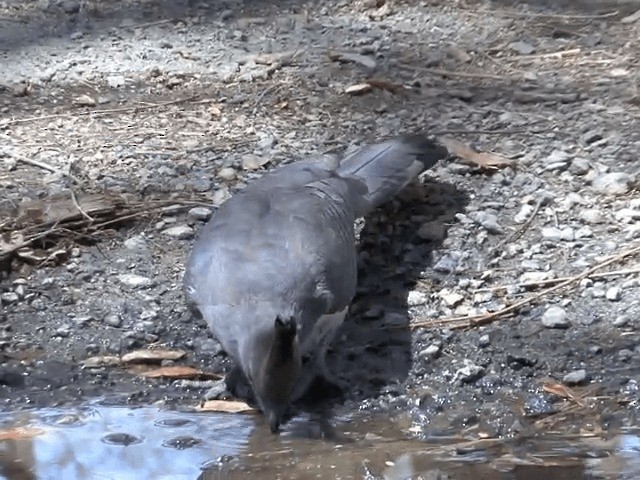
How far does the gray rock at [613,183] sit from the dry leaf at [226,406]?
2214 millimetres

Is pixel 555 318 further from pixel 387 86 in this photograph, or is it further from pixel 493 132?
pixel 387 86

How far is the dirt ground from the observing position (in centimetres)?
481

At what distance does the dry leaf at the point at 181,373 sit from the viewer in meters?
4.84

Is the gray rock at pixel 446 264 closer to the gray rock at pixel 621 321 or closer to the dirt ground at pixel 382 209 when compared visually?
the dirt ground at pixel 382 209

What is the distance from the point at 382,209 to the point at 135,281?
3.88 ft

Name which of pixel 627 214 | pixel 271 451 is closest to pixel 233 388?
pixel 271 451

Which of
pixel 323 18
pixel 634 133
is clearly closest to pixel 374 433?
pixel 634 133

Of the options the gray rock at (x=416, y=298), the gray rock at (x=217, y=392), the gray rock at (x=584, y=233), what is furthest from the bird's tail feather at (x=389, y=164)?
the gray rock at (x=217, y=392)

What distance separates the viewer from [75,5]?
28.0 feet

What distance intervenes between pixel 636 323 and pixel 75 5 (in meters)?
4.92

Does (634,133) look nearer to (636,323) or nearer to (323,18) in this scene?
(636,323)

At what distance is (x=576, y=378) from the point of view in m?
4.66

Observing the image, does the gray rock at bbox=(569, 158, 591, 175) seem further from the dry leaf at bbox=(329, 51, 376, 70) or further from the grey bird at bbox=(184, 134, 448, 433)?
the dry leaf at bbox=(329, 51, 376, 70)

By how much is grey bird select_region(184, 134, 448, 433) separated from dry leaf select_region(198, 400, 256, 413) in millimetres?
193
